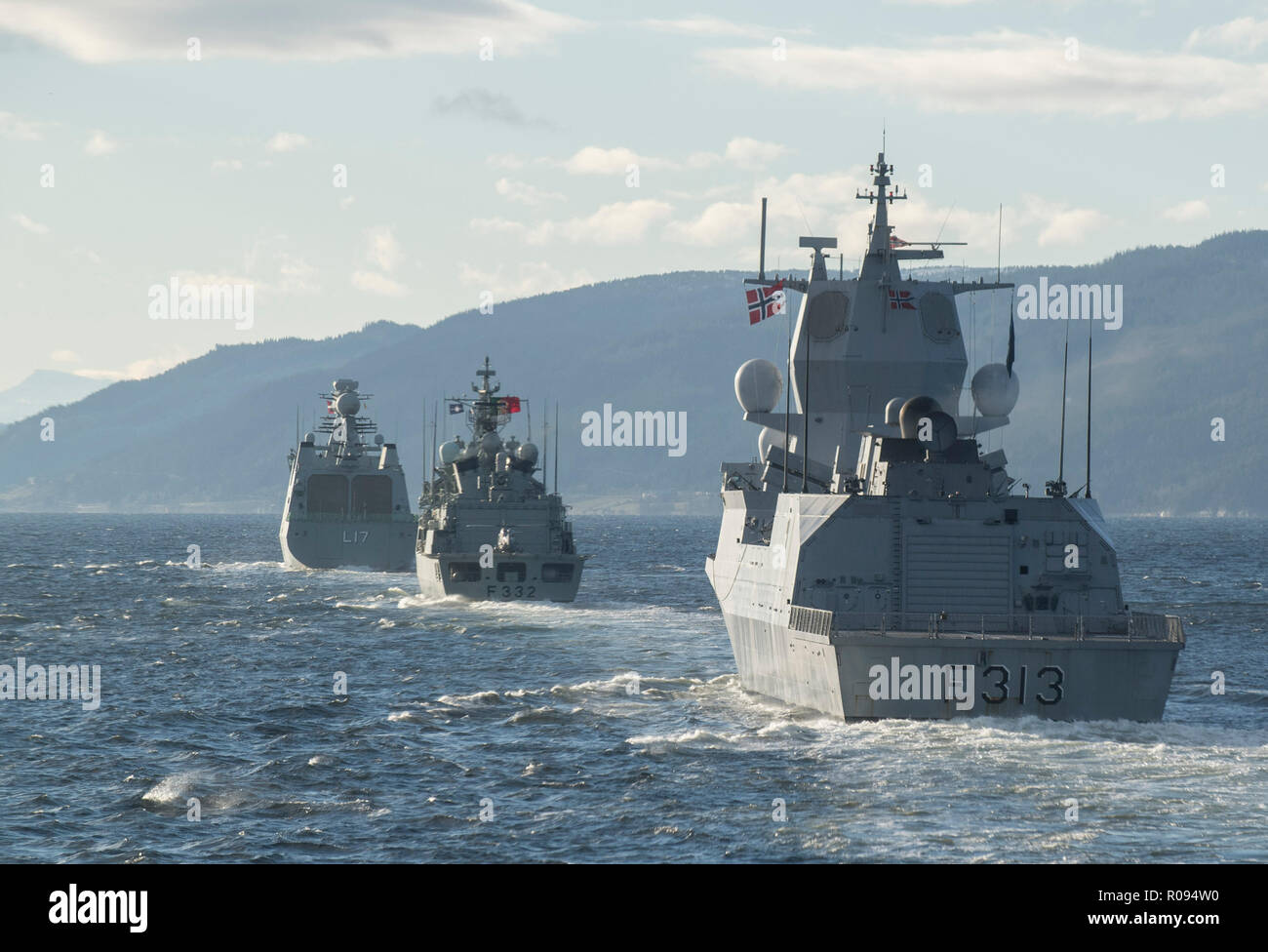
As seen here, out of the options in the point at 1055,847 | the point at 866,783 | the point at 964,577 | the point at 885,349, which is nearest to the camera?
the point at 1055,847

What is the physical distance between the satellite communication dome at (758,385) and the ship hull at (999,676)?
1328 centimetres

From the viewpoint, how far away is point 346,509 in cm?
9206

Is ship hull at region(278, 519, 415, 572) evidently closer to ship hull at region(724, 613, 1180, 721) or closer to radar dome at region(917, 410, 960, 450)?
radar dome at region(917, 410, 960, 450)

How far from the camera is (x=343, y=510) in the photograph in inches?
3625

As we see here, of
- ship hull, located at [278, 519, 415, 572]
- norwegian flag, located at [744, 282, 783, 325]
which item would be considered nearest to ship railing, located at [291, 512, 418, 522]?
ship hull, located at [278, 519, 415, 572]

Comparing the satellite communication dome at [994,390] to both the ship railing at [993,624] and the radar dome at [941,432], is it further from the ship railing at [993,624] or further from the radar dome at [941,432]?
the ship railing at [993,624]

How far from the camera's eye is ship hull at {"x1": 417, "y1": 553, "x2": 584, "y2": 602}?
217 feet

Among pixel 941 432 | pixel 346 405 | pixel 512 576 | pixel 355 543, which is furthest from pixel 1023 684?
pixel 346 405

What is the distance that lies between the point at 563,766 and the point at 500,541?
3996 cm

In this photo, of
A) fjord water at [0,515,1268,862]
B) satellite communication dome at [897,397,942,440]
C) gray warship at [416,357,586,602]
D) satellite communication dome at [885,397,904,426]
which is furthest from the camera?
gray warship at [416,357,586,602]

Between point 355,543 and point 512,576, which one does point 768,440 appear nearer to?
point 512,576
